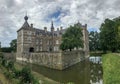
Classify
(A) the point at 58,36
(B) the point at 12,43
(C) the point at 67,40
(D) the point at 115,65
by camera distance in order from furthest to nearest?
(B) the point at 12,43 → (A) the point at 58,36 → (C) the point at 67,40 → (D) the point at 115,65

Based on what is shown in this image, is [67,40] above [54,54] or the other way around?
above

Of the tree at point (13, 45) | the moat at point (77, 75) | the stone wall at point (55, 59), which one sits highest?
the tree at point (13, 45)

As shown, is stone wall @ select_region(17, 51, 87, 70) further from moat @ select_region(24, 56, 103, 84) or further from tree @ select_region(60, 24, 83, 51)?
tree @ select_region(60, 24, 83, 51)

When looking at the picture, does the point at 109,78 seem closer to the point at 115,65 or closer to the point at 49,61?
the point at 115,65

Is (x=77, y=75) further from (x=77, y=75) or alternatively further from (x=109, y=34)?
(x=109, y=34)

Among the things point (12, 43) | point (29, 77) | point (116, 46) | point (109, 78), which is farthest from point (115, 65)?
point (12, 43)

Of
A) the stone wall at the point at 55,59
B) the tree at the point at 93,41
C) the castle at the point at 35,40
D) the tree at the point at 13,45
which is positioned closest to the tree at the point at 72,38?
the stone wall at the point at 55,59

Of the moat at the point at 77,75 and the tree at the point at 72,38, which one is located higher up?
the tree at the point at 72,38

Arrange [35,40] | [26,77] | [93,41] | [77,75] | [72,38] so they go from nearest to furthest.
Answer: [26,77]
[77,75]
[72,38]
[35,40]
[93,41]

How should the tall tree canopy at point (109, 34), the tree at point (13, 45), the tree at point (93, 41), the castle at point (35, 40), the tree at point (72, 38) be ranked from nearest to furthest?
the tall tree canopy at point (109, 34), the tree at point (72, 38), the castle at point (35, 40), the tree at point (93, 41), the tree at point (13, 45)

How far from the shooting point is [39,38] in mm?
59969

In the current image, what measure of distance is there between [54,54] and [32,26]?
23.3 m

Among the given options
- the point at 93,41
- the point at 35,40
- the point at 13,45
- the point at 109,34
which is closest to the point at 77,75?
the point at 109,34

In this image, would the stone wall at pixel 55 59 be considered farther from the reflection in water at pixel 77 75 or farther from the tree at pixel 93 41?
the tree at pixel 93 41
